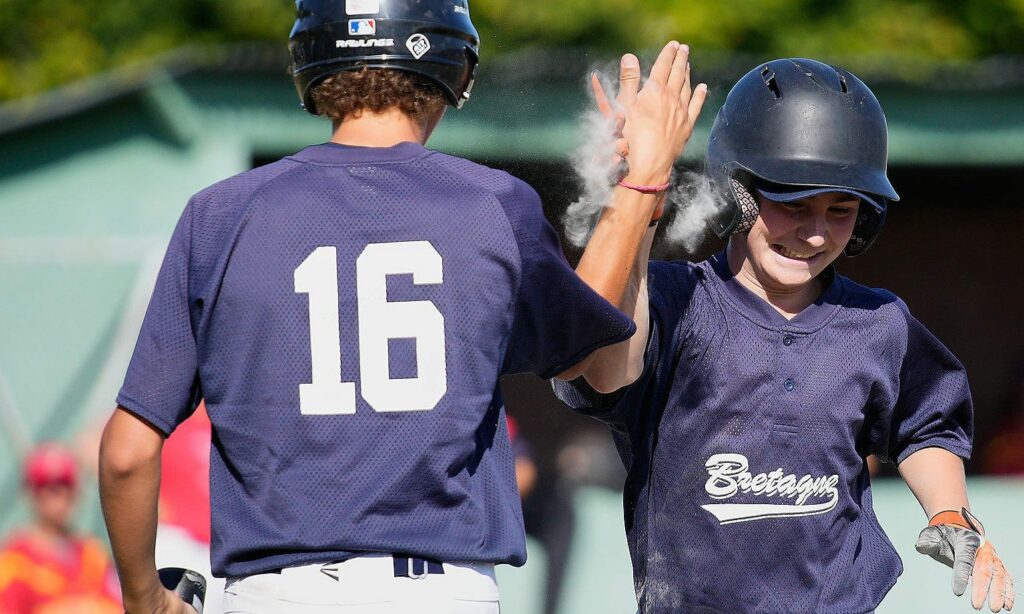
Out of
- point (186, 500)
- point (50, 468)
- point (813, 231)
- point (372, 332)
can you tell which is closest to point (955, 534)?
point (813, 231)

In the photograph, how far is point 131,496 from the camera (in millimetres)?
2684

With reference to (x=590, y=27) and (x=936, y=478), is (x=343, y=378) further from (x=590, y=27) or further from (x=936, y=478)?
(x=590, y=27)

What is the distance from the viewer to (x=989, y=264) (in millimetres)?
11609

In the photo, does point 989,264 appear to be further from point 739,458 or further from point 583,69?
point 739,458

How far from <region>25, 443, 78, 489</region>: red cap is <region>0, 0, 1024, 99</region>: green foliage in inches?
206

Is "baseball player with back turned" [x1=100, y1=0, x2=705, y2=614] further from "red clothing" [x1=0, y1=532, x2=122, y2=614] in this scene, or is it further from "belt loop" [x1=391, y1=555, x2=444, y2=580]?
"red clothing" [x1=0, y1=532, x2=122, y2=614]

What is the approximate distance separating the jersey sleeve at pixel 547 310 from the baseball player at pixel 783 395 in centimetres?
27

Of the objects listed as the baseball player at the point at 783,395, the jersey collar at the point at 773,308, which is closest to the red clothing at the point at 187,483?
the baseball player at the point at 783,395

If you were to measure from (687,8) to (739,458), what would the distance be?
9360 mm

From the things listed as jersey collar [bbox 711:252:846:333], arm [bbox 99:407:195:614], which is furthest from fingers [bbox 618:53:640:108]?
arm [bbox 99:407:195:614]

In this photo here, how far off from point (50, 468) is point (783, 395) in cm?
561

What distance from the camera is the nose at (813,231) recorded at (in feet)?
11.4

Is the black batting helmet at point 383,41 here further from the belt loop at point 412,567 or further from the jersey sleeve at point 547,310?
the belt loop at point 412,567

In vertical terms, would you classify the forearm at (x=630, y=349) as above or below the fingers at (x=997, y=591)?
above
